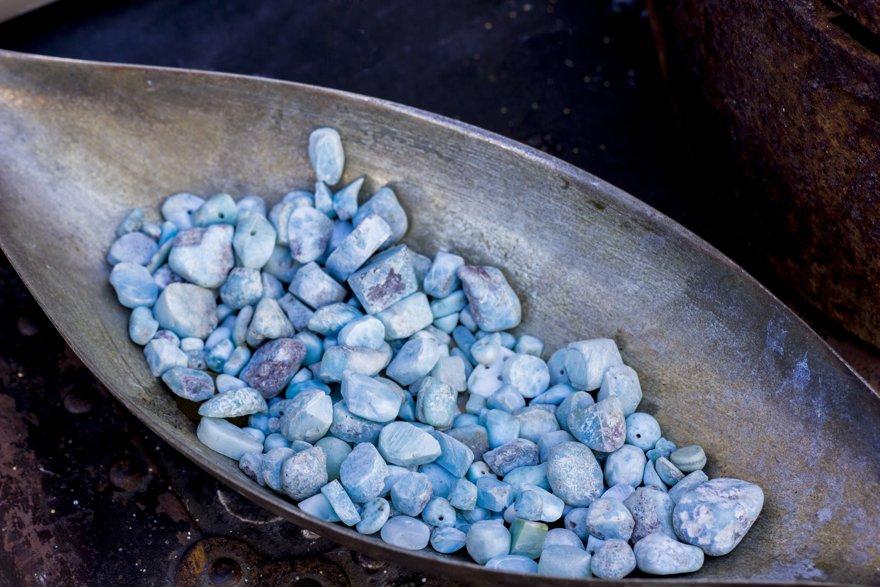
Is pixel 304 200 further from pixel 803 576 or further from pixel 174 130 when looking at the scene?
pixel 803 576

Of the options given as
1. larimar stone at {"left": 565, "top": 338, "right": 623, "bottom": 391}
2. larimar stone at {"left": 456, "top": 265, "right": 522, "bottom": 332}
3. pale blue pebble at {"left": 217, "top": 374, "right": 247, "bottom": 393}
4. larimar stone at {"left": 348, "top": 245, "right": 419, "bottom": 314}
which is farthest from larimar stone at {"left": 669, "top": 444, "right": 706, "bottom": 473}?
pale blue pebble at {"left": 217, "top": 374, "right": 247, "bottom": 393}

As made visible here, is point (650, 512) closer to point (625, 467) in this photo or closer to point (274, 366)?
point (625, 467)

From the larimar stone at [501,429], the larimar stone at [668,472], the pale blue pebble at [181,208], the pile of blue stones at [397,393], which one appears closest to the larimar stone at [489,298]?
the pile of blue stones at [397,393]

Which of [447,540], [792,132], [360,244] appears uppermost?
[792,132]

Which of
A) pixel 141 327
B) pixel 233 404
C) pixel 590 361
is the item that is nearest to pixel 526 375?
pixel 590 361

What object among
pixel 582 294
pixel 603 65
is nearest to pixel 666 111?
pixel 603 65

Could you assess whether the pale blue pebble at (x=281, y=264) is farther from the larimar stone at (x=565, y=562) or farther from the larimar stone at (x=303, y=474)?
the larimar stone at (x=565, y=562)
